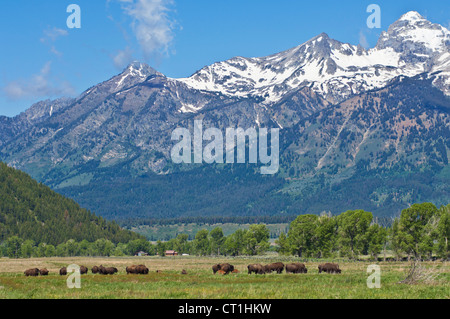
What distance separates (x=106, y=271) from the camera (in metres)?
88.4

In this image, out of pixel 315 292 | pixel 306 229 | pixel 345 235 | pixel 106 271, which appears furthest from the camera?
pixel 306 229

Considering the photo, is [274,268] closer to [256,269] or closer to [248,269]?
[256,269]

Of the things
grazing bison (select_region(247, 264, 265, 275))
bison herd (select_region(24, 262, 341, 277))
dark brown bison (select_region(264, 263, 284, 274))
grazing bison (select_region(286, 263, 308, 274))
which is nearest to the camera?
bison herd (select_region(24, 262, 341, 277))

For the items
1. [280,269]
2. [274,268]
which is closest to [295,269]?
[280,269]

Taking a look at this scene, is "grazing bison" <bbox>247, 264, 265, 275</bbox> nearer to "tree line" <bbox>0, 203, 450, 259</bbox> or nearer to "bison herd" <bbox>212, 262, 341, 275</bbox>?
"bison herd" <bbox>212, 262, 341, 275</bbox>

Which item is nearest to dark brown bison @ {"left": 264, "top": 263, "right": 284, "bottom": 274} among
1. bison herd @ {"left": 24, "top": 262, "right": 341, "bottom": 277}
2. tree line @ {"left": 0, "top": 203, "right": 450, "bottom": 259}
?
bison herd @ {"left": 24, "top": 262, "right": 341, "bottom": 277}

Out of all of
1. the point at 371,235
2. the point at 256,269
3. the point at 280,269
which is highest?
the point at 371,235

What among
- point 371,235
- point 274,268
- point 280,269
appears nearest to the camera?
point 280,269

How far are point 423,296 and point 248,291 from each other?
14.9m

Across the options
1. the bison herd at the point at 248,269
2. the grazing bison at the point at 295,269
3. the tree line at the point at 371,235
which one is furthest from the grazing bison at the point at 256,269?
the tree line at the point at 371,235

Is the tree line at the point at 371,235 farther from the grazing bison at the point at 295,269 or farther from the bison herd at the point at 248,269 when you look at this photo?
the grazing bison at the point at 295,269

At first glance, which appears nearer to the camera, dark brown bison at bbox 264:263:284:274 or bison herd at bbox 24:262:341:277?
bison herd at bbox 24:262:341:277
